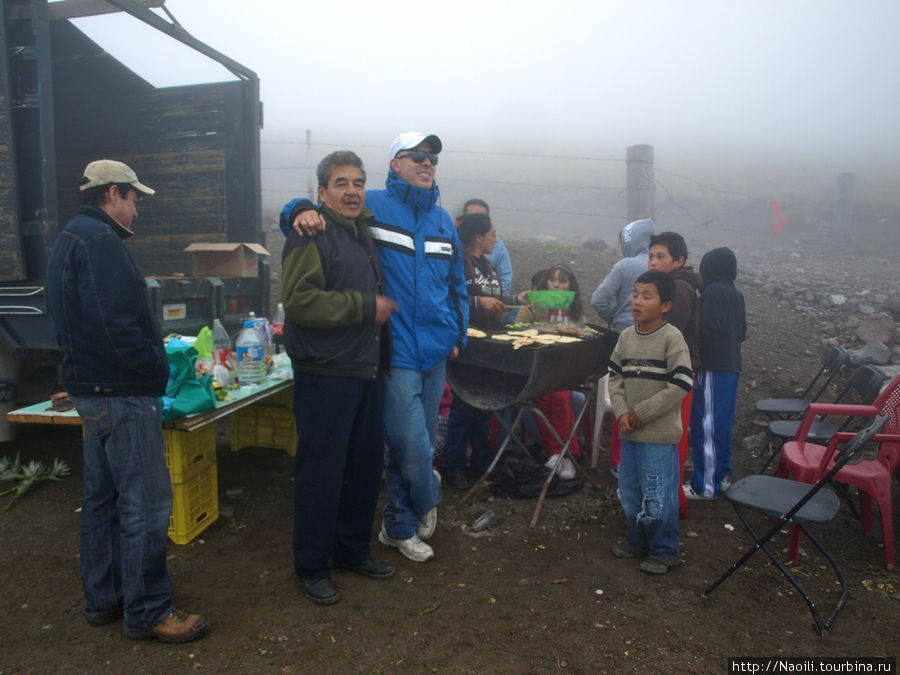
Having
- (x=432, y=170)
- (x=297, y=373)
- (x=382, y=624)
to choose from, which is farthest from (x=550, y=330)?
(x=382, y=624)

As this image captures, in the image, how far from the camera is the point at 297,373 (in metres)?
2.68

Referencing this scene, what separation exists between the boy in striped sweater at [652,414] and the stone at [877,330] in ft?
16.3

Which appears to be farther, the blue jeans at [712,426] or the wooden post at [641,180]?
the wooden post at [641,180]

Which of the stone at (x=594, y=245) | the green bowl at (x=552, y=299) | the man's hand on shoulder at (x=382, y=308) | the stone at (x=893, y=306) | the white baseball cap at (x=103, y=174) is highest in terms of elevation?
the white baseball cap at (x=103, y=174)

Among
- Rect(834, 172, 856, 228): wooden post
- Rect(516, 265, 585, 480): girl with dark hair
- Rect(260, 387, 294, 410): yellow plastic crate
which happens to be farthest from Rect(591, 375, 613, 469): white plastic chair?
Rect(834, 172, 856, 228): wooden post

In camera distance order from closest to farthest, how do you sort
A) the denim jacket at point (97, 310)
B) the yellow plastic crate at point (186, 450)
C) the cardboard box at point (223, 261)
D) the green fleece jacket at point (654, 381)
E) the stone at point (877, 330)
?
the denim jacket at point (97, 310), the green fleece jacket at point (654, 381), the yellow plastic crate at point (186, 450), the cardboard box at point (223, 261), the stone at point (877, 330)

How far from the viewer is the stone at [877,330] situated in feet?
22.0

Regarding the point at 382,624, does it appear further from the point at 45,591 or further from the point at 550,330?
the point at 550,330

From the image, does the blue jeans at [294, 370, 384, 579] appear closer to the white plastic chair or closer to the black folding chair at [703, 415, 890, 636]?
the black folding chair at [703, 415, 890, 636]

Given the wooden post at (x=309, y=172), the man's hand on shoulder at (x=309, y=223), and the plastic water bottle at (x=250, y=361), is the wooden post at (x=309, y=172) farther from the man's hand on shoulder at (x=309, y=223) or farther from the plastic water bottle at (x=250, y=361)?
the man's hand on shoulder at (x=309, y=223)

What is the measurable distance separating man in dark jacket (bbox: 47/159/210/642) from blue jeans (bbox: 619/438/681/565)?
2143mm

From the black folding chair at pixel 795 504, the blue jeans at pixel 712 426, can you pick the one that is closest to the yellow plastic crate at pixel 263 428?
the blue jeans at pixel 712 426

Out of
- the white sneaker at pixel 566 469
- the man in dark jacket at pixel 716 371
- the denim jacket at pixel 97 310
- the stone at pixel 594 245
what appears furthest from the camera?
the stone at pixel 594 245

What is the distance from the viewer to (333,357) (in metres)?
2.56
